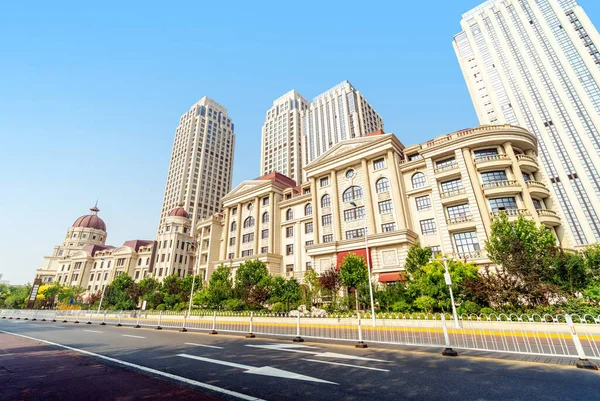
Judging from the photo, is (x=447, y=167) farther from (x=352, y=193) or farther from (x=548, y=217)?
(x=352, y=193)

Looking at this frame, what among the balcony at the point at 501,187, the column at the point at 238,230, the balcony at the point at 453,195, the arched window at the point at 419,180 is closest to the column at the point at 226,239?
the column at the point at 238,230

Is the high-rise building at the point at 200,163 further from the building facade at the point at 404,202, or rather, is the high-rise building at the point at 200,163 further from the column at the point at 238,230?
the building facade at the point at 404,202

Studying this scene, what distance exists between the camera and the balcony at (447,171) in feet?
93.9

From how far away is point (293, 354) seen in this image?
27.8 ft

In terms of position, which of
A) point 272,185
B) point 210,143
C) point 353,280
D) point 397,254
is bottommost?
point 353,280

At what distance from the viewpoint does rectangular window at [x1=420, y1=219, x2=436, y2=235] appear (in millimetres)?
29562

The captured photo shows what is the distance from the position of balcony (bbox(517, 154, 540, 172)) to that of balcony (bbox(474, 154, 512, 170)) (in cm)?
140

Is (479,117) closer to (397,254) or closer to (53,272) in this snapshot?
(397,254)

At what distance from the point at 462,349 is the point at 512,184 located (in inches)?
939

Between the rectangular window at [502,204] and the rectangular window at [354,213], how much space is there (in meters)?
13.7

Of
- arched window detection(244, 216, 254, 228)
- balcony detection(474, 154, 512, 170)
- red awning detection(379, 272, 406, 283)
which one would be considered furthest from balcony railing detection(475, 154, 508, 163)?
arched window detection(244, 216, 254, 228)

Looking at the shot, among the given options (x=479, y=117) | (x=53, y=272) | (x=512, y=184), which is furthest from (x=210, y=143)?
(x=512, y=184)

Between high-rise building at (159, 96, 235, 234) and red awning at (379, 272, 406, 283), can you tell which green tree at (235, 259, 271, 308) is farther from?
high-rise building at (159, 96, 235, 234)

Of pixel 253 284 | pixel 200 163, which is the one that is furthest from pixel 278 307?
pixel 200 163
